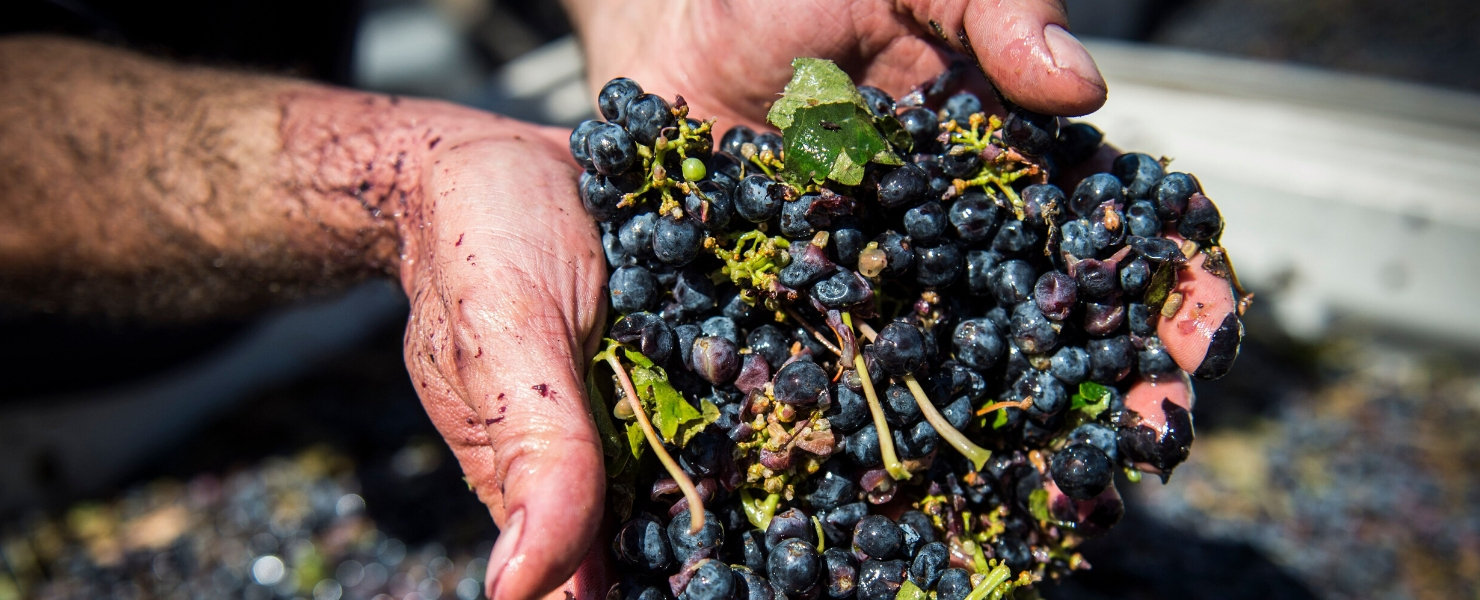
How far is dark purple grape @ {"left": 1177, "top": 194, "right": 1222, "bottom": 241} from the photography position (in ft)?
6.88

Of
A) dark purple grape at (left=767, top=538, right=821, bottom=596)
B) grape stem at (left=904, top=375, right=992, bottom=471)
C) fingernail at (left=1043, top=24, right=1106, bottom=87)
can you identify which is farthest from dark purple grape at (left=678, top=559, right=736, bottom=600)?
fingernail at (left=1043, top=24, right=1106, bottom=87)

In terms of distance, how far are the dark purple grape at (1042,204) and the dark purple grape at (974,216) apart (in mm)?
78

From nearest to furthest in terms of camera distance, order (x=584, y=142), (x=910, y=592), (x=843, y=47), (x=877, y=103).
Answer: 1. (x=910, y=592)
2. (x=584, y=142)
3. (x=877, y=103)
4. (x=843, y=47)

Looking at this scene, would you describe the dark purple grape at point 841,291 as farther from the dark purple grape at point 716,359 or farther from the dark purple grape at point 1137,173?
the dark purple grape at point 1137,173

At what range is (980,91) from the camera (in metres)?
2.49

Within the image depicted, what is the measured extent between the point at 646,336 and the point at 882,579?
80cm

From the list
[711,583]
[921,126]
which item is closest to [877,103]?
[921,126]

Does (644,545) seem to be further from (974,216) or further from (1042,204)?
(1042,204)

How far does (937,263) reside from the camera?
79.7 inches

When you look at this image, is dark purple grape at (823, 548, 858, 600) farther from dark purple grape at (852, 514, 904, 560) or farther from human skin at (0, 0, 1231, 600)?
human skin at (0, 0, 1231, 600)

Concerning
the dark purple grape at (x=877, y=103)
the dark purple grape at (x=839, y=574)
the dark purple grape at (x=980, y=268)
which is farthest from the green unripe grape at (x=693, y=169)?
the dark purple grape at (x=839, y=574)

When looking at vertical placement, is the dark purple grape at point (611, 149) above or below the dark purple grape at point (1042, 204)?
below

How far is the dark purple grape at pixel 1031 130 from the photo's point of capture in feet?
6.66

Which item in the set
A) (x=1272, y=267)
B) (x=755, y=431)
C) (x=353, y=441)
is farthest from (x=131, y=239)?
(x=1272, y=267)
